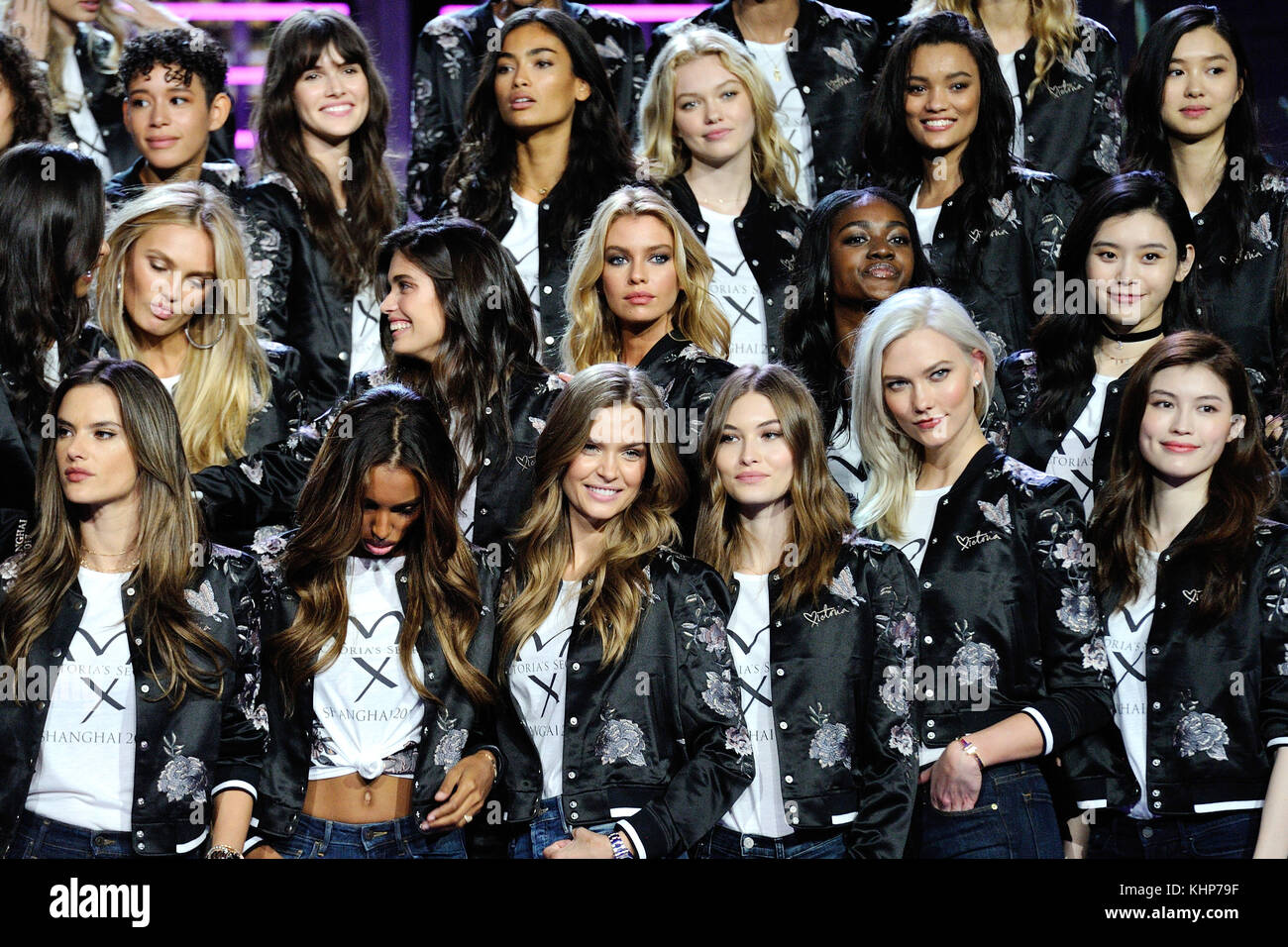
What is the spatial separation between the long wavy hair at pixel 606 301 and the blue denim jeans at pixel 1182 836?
1.82 meters

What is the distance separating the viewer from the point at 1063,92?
5422mm

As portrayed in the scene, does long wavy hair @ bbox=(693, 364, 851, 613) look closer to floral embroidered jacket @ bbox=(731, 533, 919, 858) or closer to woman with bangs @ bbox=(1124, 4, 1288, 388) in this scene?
floral embroidered jacket @ bbox=(731, 533, 919, 858)

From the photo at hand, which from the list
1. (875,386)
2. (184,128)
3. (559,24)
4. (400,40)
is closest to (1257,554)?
(875,386)

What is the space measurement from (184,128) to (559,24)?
128 cm

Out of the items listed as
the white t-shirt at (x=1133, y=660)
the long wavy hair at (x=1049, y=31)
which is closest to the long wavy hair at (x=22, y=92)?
the long wavy hair at (x=1049, y=31)

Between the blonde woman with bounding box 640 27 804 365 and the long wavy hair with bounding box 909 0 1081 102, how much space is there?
0.71 meters

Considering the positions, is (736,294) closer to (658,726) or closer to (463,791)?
(658,726)

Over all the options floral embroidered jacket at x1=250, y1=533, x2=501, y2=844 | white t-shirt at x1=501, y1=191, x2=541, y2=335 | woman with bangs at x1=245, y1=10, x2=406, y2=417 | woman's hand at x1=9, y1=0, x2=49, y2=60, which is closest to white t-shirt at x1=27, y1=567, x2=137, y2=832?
floral embroidered jacket at x1=250, y1=533, x2=501, y2=844

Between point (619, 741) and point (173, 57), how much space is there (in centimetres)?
293

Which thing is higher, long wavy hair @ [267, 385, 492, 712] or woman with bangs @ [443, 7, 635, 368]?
woman with bangs @ [443, 7, 635, 368]

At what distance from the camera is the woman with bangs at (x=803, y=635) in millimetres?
3736

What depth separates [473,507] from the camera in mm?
4371

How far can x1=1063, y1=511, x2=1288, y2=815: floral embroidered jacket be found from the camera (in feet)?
12.5

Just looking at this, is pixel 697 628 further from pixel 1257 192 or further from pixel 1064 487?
pixel 1257 192
